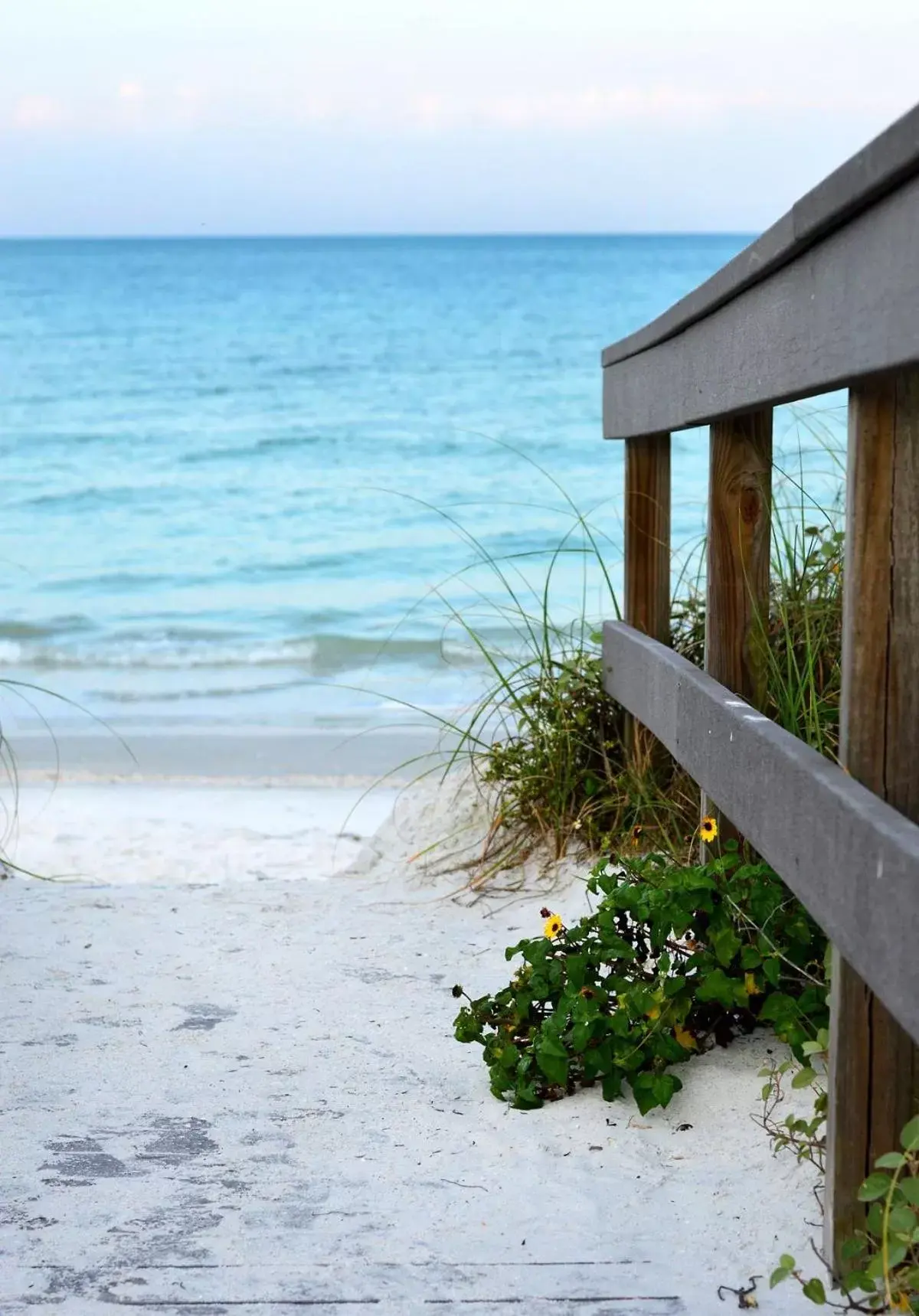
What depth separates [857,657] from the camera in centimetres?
175

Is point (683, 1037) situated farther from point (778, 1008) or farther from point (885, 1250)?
point (885, 1250)

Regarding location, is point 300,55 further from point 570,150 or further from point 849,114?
point 849,114

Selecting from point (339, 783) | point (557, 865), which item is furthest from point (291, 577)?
point (557, 865)

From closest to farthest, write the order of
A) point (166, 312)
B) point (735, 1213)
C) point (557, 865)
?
point (735, 1213) → point (557, 865) → point (166, 312)

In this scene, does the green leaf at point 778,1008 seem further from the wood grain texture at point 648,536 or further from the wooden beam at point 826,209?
the wood grain texture at point 648,536

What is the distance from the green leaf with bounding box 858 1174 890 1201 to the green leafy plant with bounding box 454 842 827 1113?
628 mm

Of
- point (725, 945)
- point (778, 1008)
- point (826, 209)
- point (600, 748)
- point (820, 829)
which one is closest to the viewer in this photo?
point (826, 209)

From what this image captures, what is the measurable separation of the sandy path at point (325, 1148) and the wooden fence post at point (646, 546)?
893 mm

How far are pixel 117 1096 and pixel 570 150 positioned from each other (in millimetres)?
38163

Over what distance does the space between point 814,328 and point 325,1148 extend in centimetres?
162

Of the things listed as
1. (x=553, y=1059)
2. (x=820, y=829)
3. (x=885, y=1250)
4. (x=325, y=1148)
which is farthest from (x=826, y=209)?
(x=325, y=1148)

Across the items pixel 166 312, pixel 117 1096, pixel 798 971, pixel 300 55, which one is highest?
pixel 300 55

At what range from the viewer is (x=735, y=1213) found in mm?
2070

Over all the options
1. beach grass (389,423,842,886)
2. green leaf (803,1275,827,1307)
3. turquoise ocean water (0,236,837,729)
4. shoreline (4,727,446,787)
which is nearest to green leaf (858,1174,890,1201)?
green leaf (803,1275,827,1307)
